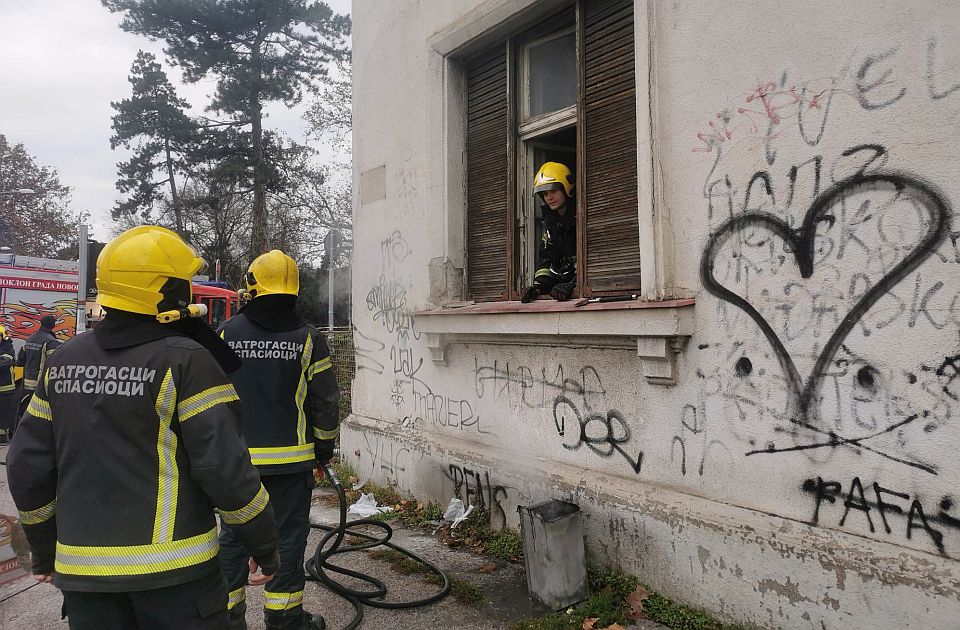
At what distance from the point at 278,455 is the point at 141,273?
1.51 m

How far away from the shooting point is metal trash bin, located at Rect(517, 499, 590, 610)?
3.62 meters

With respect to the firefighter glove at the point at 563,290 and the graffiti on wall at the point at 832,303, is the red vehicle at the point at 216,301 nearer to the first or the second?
the firefighter glove at the point at 563,290

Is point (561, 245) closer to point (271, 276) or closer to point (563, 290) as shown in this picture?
point (563, 290)

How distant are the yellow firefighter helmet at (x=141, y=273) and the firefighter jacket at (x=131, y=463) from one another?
0.07 m

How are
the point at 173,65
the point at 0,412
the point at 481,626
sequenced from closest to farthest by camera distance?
1. the point at 481,626
2. the point at 0,412
3. the point at 173,65

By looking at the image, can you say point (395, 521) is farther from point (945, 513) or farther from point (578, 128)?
point (945, 513)

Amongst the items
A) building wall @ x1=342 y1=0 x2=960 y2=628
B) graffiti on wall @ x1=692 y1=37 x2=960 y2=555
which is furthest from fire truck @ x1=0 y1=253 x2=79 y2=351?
graffiti on wall @ x1=692 y1=37 x2=960 y2=555

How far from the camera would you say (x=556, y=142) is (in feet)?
17.4

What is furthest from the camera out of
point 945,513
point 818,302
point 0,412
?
point 0,412

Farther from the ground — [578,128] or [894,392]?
[578,128]

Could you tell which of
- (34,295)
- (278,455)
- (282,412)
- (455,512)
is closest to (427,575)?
(455,512)

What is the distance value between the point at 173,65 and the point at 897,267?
24339 millimetres

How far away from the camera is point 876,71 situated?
2.82m

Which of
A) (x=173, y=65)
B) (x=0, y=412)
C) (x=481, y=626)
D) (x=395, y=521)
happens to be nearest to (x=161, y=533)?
(x=481, y=626)
